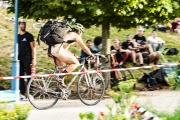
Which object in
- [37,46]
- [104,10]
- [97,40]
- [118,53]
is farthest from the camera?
[37,46]

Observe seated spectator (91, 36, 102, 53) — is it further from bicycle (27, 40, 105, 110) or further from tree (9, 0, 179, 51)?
bicycle (27, 40, 105, 110)

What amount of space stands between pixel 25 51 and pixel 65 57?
2389 millimetres

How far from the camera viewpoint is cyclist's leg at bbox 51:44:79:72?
38.4 ft

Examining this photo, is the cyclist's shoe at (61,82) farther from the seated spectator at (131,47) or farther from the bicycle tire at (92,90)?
the seated spectator at (131,47)

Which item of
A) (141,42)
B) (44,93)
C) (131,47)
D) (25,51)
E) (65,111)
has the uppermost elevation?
(141,42)

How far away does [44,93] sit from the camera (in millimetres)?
11742

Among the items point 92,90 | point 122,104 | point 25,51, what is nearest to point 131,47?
point 25,51

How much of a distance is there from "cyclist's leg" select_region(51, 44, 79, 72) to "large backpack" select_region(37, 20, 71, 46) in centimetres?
14

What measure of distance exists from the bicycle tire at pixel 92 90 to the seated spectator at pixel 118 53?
10.4 feet

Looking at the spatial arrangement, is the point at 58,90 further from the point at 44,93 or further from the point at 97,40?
the point at 97,40

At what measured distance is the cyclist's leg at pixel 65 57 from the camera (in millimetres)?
11719

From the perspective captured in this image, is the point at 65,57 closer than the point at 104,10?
Yes

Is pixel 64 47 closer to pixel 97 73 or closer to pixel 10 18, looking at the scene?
pixel 97 73

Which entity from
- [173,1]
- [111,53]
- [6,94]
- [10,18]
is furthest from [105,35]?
[10,18]
